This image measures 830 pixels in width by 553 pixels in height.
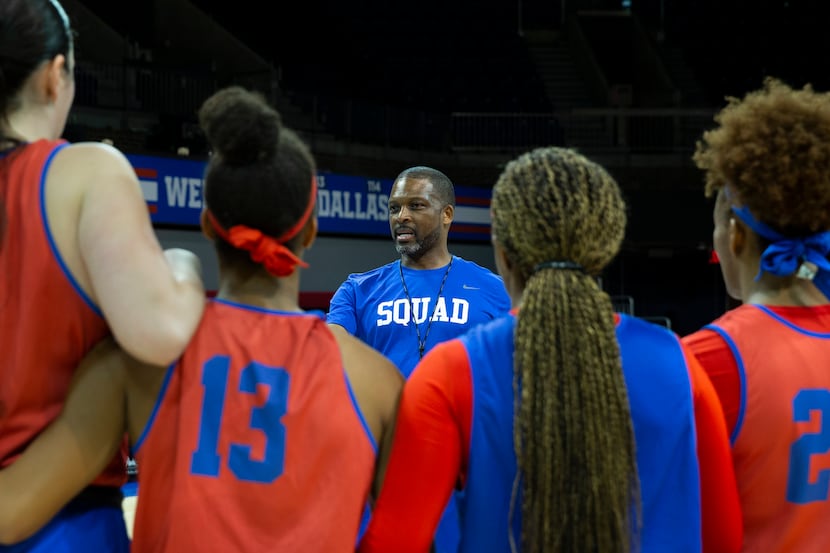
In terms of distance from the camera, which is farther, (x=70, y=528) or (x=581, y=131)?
(x=581, y=131)

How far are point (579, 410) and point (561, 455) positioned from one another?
0.09m

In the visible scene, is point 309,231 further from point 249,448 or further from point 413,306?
point 413,306

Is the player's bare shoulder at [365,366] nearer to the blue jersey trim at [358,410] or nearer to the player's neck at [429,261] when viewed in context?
the blue jersey trim at [358,410]

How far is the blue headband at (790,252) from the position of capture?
192cm

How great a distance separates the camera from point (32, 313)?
173 centimetres

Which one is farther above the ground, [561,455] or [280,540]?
[561,455]

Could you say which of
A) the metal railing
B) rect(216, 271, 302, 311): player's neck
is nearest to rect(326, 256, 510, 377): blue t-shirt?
rect(216, 271, 302, 311): player's neck

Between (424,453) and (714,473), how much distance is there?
22.5 inches

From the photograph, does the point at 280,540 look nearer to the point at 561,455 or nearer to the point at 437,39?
the point at 561,455

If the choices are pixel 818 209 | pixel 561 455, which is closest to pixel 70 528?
pixel 561 455

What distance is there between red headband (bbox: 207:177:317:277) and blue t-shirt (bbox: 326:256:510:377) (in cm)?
Answer: 218

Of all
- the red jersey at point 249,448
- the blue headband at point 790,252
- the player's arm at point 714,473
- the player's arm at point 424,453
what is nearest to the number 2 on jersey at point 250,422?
the red jersey at point 249,448

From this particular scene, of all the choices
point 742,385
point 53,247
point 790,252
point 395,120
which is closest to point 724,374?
point 742,385

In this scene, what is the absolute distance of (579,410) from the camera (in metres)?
1.71
